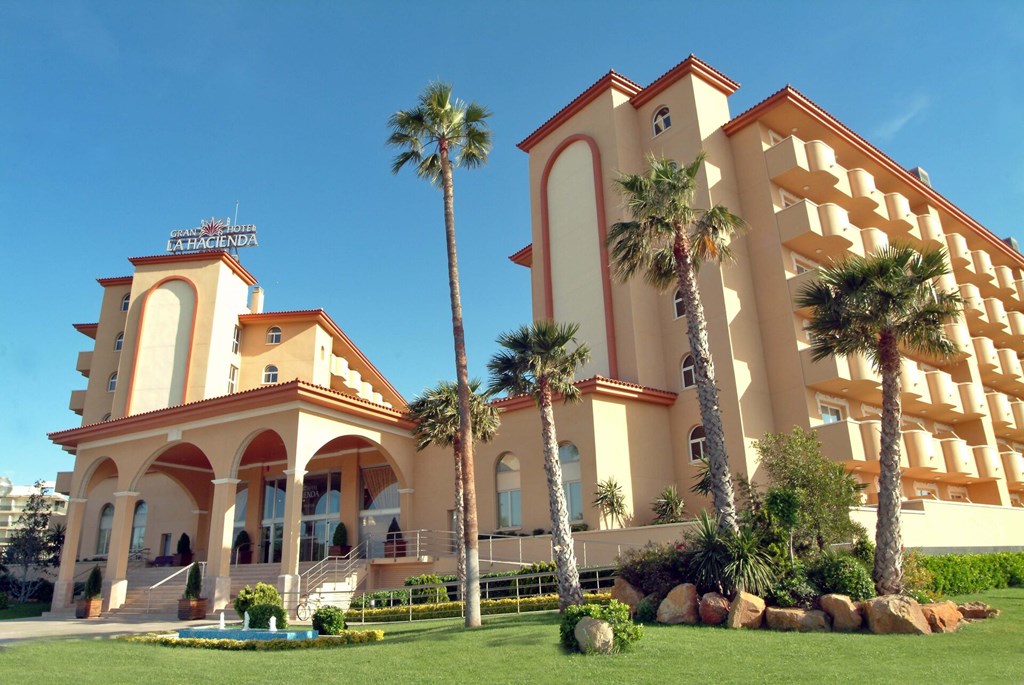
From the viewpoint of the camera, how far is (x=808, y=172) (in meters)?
30.0

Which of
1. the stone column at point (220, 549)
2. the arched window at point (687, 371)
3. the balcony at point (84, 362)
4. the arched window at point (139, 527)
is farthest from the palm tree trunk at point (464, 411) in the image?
the balcony at point (84, 362)

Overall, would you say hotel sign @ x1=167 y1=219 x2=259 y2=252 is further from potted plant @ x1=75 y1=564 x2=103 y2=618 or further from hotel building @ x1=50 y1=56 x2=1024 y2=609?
potted plant @ x1=75 y1=564 x2=103 y2=618

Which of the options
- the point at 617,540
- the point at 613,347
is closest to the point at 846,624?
the point at 617,540

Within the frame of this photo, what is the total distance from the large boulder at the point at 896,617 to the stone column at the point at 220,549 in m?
19.6

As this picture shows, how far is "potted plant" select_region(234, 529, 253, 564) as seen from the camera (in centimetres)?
3316

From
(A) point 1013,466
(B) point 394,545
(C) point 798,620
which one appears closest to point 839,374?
(C) point 798,620

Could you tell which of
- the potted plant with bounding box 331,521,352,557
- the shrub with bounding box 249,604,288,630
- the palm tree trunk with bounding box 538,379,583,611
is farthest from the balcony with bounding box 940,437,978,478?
the shrub with bounding box 249,604,288,630

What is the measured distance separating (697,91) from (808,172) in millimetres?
5811

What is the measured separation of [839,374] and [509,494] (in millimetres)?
13041

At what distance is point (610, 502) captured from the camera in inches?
981

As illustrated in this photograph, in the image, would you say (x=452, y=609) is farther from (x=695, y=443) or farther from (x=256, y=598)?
(x=695, y=443)

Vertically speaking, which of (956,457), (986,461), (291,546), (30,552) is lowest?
(291,546)

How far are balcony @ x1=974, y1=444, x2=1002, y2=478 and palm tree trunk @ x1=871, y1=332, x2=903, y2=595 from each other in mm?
20471

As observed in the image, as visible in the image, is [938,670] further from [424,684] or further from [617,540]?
[617,540]
